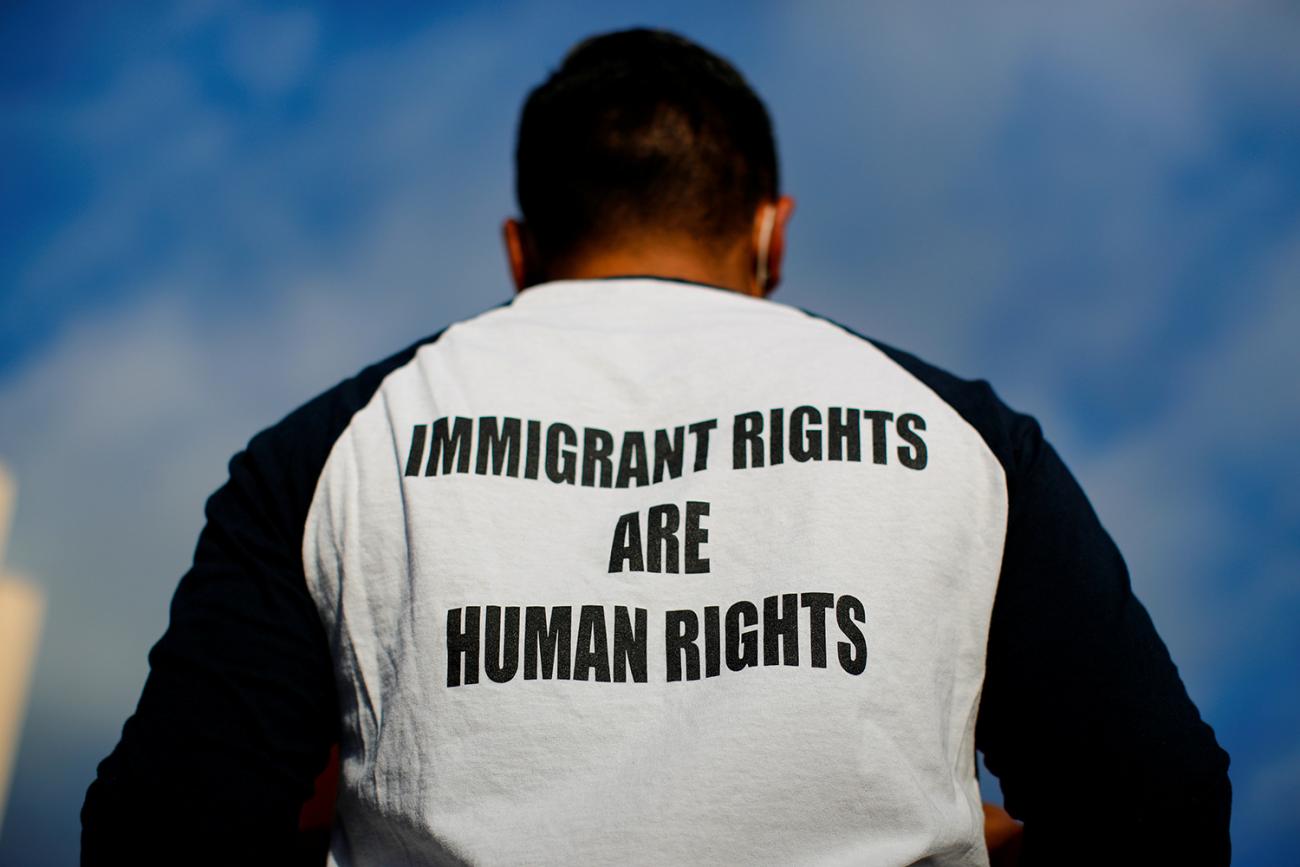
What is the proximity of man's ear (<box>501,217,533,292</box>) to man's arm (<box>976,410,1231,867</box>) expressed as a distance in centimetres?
102

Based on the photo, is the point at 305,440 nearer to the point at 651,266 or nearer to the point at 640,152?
the point at 651,266

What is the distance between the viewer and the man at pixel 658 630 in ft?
4.22

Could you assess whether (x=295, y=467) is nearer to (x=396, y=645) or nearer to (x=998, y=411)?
(x=396, y=645)

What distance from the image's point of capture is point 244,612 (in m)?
1.52

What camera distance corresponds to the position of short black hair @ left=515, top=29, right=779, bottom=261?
2027mm

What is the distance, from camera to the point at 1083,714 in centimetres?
147

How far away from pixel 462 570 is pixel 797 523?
0.44 m

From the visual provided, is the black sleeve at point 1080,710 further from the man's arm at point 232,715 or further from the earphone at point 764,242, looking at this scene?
the man's arm at point 232,715

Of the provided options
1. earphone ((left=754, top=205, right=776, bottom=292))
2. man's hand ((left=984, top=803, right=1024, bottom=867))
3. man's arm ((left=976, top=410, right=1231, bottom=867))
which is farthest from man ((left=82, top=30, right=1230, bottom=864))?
earphone ((left=754, top=205, right=776, bottom=292))

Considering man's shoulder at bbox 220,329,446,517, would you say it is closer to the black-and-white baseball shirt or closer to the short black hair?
the black-and-white baseball shirt

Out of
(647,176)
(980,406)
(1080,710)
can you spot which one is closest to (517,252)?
(647,176)

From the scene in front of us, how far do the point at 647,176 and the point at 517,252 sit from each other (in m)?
0.32

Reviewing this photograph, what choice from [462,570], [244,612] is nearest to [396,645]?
[462,570]

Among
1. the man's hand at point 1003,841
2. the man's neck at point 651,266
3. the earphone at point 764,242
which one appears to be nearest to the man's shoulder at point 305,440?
the man's neck at point 651,266
